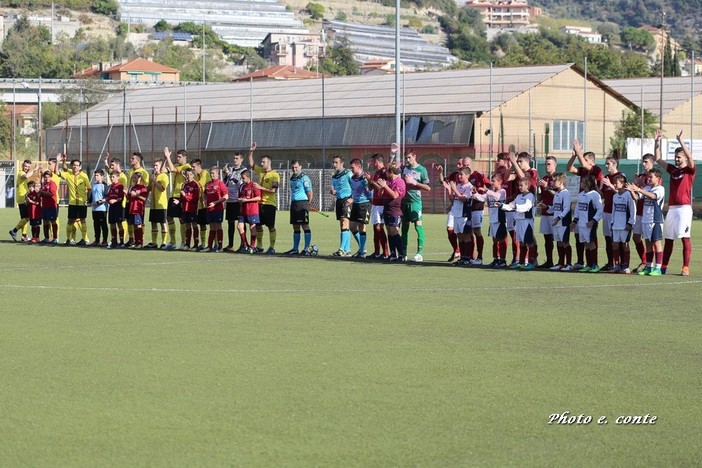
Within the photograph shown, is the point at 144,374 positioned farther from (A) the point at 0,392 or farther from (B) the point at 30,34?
(B) the point at 30,34

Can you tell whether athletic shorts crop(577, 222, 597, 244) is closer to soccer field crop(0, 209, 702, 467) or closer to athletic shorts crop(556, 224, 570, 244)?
athletic shorts crop(556, 224, 570, 244)

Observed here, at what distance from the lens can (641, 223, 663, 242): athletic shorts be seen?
58.1 ft

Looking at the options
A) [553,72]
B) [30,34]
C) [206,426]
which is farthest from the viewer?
[30,34]

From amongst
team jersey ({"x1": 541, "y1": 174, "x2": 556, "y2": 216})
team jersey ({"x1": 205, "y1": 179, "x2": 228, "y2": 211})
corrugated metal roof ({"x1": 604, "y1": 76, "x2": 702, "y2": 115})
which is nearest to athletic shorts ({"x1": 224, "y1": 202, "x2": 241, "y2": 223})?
team jersey ({"x1": 205, "y1": 179, "x2": 228, "y2": 211})

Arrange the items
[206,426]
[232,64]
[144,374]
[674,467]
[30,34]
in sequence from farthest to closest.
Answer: [232,64] → [30,34] → [144,374] → [206,426] → [674,467]

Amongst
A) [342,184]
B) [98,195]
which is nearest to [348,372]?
[342,184]

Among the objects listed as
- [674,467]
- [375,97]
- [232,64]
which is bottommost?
[674,467]

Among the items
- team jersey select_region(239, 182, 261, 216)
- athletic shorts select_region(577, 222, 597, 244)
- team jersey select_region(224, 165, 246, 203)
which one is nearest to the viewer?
athletic shorts select_region(577, 222, 597, 244)

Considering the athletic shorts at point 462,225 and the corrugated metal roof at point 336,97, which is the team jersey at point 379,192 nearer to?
the athletic shorts at point 462,225

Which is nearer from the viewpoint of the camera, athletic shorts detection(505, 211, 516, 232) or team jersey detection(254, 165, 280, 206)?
athletic shorts detection(505, 211, 516, 232)

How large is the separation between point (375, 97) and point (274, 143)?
209 inches

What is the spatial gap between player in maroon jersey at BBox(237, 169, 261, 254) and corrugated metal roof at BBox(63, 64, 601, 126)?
31.5 meters

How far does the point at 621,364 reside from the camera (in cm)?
962

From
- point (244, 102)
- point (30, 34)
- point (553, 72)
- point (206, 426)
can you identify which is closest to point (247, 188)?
point (206, 426)
